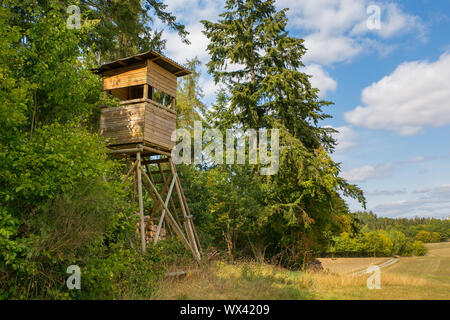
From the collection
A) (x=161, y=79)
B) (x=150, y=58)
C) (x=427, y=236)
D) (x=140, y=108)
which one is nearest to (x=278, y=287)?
(x=140, y=108)

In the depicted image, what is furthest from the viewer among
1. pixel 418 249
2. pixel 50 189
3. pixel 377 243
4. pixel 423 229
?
pixel 423 229

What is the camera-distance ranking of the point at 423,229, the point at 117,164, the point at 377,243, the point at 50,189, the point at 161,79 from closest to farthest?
the point at 50,189
the point at 117,164
the point at 161,79
the point at 377,243
the point at 423,229

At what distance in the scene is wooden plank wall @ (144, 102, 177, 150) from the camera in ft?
35.6

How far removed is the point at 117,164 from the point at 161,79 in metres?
4.67

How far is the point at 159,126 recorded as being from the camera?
11.3 metres

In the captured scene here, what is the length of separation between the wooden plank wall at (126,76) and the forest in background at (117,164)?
734 mm

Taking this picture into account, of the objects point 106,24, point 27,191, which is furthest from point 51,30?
point 106,24

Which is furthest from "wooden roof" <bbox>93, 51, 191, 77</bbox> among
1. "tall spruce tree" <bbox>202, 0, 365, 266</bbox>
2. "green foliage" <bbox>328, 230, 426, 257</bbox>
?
"green foliage" <bbox>328, 230, 426, 257</bbox>

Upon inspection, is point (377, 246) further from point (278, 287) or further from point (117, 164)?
point (117, 164)

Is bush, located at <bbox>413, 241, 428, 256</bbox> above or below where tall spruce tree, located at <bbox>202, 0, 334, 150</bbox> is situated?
below

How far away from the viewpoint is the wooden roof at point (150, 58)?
11070 mm

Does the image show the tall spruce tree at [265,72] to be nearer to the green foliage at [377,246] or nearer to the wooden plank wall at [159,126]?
the wooden plank wall at [159,126]

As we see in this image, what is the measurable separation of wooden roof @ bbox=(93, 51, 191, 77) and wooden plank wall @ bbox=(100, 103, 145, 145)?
1.60 m

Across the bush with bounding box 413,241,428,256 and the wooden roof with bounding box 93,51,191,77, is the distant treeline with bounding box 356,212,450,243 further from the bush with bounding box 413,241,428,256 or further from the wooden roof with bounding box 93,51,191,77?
the wooden roof with bounding box 93,51,191,77
